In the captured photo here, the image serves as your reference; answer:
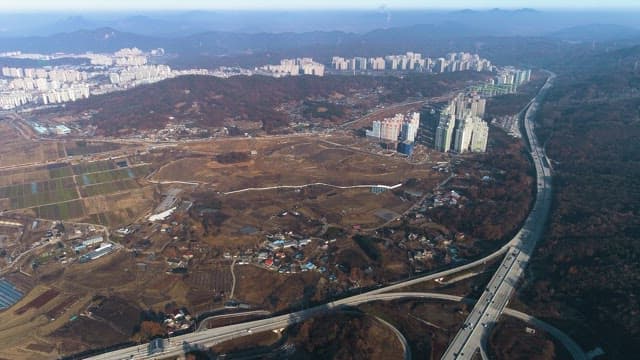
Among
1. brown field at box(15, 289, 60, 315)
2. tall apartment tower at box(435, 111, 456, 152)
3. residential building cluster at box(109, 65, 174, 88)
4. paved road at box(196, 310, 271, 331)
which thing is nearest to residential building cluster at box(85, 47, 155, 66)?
residential building cluster at box(109, 65, 174, 88)

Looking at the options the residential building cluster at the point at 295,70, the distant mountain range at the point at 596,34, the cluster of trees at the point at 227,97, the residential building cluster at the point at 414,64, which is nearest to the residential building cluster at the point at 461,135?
the cluster of trees at the point at 227,97

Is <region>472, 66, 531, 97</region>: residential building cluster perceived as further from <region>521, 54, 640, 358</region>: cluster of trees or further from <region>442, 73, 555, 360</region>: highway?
<region>442, 73, 555, 360</region>: highway

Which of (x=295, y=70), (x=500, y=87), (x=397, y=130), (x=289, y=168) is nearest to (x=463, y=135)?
(x=397, y=130)

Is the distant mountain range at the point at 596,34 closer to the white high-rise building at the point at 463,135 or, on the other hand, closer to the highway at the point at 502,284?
the white high-rise building at the point at 463,135

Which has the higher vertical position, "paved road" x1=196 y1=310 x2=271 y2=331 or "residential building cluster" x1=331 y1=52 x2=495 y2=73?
"residential building cluster" x1=331 y1=52 x2=495 y2=73

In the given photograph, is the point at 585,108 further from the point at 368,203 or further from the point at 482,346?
the point at 482,346

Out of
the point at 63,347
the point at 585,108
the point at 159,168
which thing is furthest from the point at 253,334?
the point at 585,108
